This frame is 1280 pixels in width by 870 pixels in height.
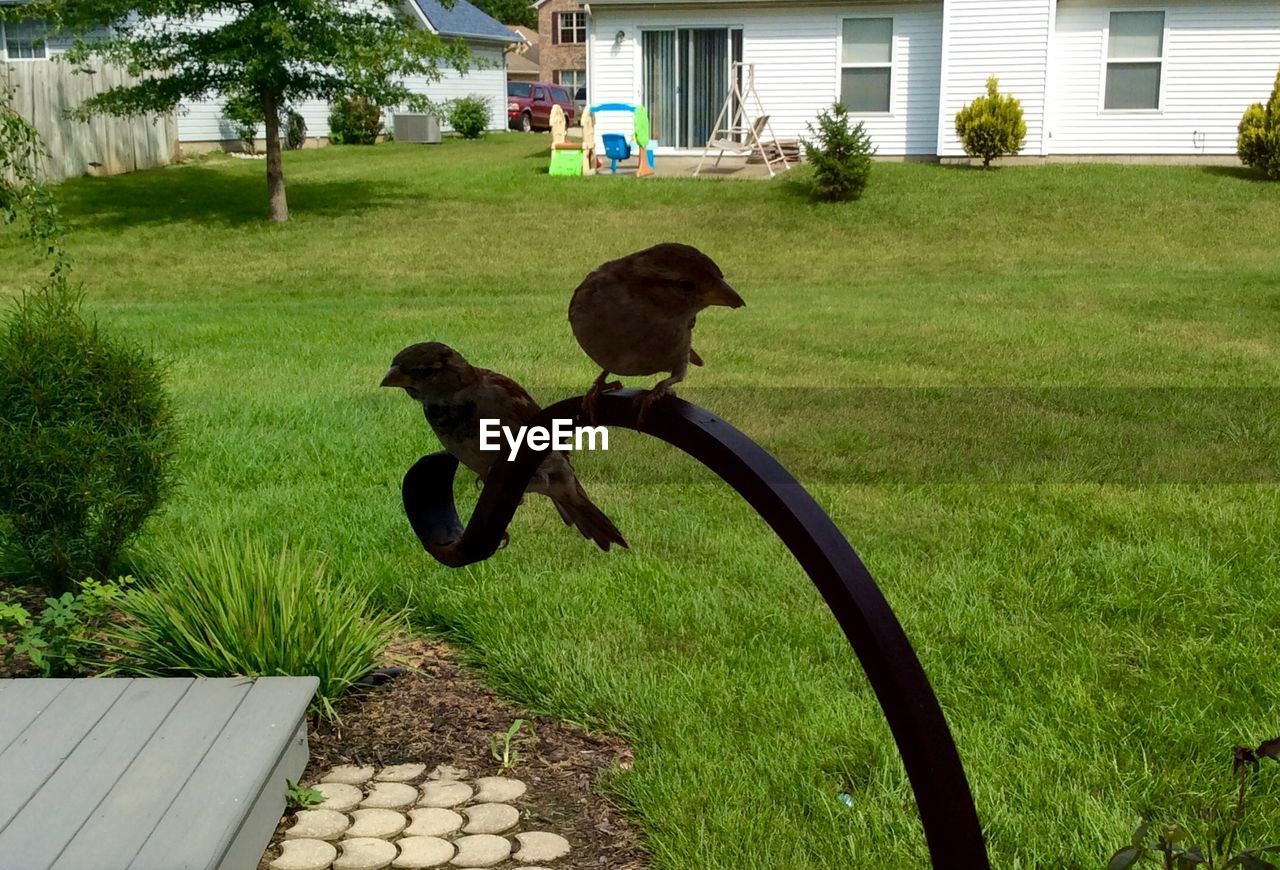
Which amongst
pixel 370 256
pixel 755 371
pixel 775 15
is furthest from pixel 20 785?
pixel 775 15

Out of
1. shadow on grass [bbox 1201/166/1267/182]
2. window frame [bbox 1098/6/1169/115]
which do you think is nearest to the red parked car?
window frame [bbox 1098/6/1169/115]

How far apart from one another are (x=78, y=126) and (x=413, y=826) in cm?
2066

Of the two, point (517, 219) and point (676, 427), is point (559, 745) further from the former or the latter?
point (517, 219)

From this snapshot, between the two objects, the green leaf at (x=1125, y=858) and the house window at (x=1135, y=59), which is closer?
the green leaf at (x=1125, y=858)

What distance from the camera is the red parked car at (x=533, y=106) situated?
4000 centimetres

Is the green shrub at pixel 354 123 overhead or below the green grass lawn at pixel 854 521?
overhead

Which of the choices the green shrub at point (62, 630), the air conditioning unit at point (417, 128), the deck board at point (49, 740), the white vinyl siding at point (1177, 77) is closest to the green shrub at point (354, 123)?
the air conditioning unit at point (417, 128)

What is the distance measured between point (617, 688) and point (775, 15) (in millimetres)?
18327

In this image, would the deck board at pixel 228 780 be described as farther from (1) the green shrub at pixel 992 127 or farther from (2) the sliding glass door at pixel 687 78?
(2) the sliding glass door at pixel 687 78

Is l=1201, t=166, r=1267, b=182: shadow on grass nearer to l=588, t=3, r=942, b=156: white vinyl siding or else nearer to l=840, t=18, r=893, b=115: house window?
l=588, t=3, r=942, b=156: white vinyl siding

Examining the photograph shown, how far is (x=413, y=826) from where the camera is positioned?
3.11m

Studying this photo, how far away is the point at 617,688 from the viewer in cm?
352

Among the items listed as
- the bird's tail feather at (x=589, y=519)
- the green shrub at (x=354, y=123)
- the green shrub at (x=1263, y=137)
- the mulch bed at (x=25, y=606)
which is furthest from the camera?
the green shrub at (x=354, y=123)

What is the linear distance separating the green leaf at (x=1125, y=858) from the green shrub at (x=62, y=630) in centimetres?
311
